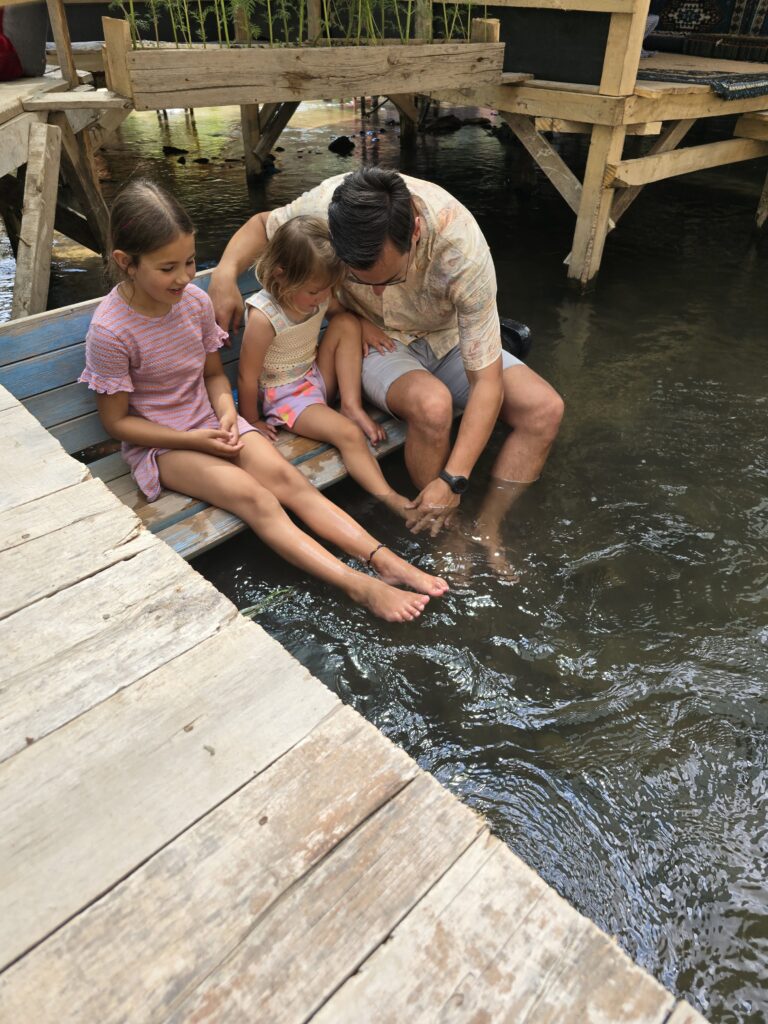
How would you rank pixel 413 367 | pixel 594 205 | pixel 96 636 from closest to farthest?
1. pixel 96 636
2. pixel 413 367
3. pixel 594 205

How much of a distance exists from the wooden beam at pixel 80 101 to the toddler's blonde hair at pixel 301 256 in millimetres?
1621

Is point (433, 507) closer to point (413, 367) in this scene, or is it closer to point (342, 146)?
point (413, 367)

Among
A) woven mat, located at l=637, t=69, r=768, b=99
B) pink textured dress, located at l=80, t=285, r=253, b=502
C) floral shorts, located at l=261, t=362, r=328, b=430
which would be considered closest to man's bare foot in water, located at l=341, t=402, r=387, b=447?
floral shorts, located at l=261, t=362, r=328, b=430

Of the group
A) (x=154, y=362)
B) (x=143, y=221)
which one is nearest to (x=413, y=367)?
(x=154, y=362)

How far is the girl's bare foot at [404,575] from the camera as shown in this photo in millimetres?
2410

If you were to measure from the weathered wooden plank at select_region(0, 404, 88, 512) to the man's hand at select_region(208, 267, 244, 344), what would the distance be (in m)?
0.87

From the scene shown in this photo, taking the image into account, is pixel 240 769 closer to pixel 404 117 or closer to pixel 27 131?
pixel 27 131

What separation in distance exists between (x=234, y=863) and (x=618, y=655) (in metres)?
1.53

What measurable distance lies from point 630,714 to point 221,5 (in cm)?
467

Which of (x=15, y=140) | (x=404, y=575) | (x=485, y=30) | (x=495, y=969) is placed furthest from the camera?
(x=485, y=30)

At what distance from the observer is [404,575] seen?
242cm

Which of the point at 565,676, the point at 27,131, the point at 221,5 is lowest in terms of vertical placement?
the point at 565,676

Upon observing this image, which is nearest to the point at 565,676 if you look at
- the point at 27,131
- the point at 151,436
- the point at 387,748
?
the point at 387,748

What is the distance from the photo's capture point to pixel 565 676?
2.18 m
